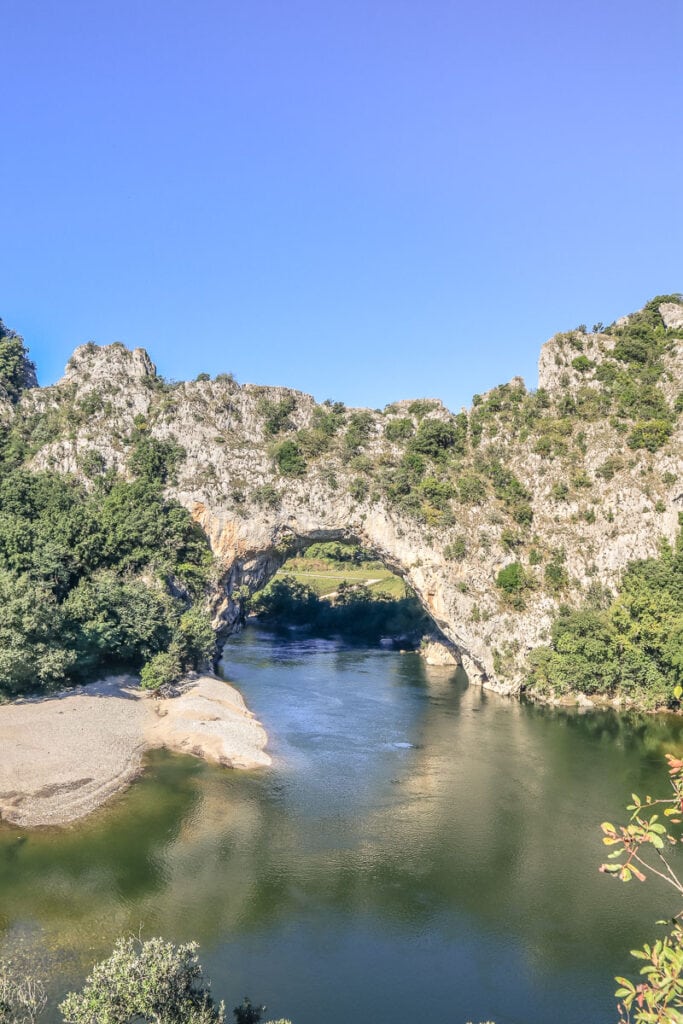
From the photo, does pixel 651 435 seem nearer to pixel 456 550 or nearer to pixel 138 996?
pixel 456 550

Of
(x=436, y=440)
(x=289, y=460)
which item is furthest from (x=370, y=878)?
(x=436, y=440)

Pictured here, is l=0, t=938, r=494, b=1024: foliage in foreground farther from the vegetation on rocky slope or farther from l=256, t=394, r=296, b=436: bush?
l=256, t=394, r=296, b=436: bush

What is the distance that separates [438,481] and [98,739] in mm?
40406

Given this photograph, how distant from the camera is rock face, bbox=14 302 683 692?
207ft

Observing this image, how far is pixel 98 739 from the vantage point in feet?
134

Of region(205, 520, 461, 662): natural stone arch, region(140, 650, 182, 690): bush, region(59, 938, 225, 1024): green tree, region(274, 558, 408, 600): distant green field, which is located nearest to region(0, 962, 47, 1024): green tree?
region(59, 938, 225, 1024): green tree

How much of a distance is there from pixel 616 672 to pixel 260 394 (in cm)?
4455

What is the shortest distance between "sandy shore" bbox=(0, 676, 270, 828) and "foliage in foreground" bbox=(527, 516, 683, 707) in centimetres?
2662

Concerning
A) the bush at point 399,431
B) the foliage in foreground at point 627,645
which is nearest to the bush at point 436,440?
the bush at point 399,431

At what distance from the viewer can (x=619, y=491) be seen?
64.9 meters

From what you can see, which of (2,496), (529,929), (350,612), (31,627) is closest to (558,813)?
(529,929)

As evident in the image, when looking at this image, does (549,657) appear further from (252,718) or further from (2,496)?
(2,496)

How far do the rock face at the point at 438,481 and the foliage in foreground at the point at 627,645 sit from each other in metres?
2.41

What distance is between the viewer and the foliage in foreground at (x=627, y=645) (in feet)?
175
